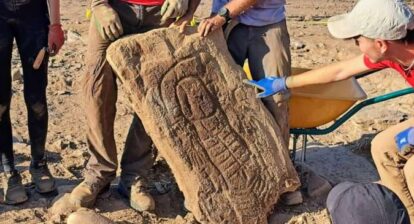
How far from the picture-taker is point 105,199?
4434mm

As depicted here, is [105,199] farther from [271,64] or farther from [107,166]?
[271,64]

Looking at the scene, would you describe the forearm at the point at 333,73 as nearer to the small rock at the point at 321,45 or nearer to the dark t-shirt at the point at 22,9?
the dark t-shirt at the point at 22,9

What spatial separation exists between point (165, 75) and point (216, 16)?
46 cm

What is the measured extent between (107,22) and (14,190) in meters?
1.22

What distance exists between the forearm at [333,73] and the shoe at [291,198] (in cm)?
77

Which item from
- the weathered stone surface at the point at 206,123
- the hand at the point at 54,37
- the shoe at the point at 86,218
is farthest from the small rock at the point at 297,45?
the shoe at the point at 86,218

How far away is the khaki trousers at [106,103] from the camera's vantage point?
4094mm

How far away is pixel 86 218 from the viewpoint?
13.1 feet

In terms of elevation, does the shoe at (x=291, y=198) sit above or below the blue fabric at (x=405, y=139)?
below

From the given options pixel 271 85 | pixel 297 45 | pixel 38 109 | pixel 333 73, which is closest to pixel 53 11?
pixel 38 109

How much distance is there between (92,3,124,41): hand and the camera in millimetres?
3984

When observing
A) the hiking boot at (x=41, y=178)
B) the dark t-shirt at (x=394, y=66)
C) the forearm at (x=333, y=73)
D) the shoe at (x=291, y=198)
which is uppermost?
the dark t-shirt at (x=394, y=66)

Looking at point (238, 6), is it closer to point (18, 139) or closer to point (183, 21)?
point (183, 21)

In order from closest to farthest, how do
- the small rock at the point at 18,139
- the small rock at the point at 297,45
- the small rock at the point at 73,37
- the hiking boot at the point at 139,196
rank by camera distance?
the hiking boot at the point at 139,196 < the small rock at the point at 18,139 < the small rock at the point at 297,45 < the small rock at the point at 73,37
